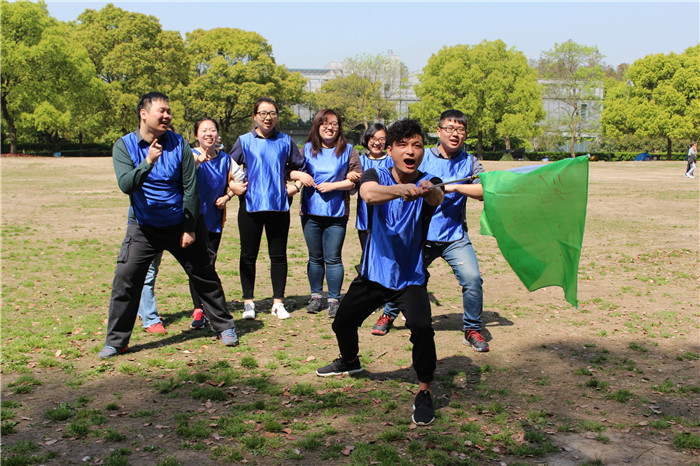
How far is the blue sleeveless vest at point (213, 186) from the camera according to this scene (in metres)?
7.07

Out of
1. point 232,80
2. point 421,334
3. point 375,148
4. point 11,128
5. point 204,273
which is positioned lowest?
point 421,334

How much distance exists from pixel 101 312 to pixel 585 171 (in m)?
5.82

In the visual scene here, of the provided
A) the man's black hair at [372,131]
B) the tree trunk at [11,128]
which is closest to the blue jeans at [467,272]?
the man's black hair at [372,131]

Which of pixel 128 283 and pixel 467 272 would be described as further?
pixel 467 272

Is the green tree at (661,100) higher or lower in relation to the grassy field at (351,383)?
higher

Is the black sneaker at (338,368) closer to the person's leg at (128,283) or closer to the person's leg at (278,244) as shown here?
the person's leg at (128,283)

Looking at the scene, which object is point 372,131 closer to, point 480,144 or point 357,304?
point 357,304

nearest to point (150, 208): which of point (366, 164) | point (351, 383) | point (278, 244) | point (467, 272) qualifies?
point (278, 244)

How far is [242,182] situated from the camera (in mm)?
7258

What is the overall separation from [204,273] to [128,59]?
58.6 m

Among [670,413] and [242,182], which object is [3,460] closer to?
[242,182]

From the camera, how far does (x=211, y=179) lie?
7109mm

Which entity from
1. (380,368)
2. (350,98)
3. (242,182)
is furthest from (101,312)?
(350,98)

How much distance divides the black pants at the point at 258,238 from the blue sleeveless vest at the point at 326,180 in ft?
1.16
